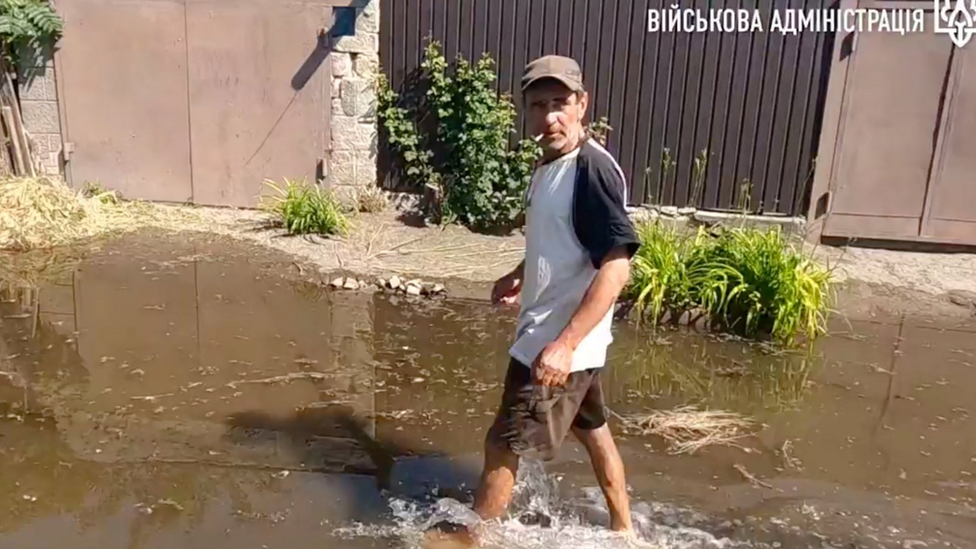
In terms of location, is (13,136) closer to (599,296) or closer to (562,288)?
(562,288)

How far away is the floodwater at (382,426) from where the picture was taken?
357 centimetres

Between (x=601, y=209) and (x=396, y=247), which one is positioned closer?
(x=601, y=209)

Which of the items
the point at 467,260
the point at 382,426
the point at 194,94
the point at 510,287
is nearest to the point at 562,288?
the point at 510,287

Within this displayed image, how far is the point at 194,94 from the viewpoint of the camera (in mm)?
8078

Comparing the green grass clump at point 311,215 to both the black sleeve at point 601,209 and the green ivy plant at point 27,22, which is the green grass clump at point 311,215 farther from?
the black sleeve at point 601,209

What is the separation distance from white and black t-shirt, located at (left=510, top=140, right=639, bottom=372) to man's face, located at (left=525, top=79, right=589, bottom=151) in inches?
2.7

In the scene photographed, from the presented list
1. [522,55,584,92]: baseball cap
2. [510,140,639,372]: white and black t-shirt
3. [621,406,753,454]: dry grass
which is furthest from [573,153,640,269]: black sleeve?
[621,406,753,454]: dry grass

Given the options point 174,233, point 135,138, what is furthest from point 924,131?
point 135,138

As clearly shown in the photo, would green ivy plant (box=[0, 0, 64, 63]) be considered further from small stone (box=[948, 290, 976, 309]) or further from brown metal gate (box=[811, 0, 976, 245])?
small stone (box=[948, 290, 976, 309])

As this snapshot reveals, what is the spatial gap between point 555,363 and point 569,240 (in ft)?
1.41

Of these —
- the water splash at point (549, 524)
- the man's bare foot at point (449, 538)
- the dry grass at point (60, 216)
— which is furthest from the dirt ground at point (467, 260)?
the man's bare foot at point (449, 538)

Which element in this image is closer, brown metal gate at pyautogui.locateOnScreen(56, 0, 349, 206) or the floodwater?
the floodwater

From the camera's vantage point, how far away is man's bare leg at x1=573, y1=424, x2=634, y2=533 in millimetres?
3352

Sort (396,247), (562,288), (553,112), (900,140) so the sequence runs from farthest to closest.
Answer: (900,140)
(396,247)
(562,288)
(553,112)
